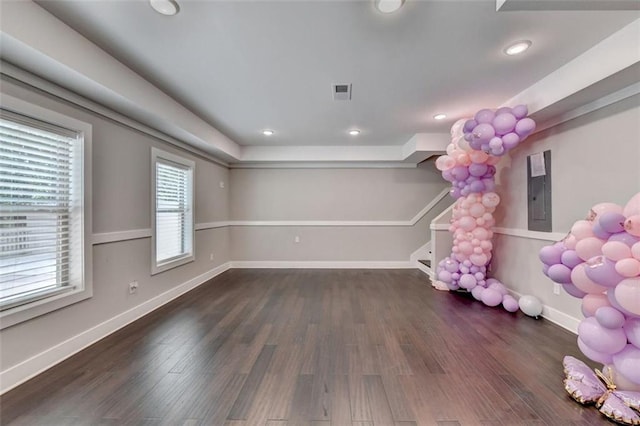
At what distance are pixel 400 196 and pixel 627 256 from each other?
4380mm

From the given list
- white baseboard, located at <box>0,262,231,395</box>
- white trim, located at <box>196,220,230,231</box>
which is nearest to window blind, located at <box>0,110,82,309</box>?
white baseboard, located at <box>0,262,231,395</box>

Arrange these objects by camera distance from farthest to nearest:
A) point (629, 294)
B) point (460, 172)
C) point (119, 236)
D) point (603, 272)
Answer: point (460, 172) → point (119, 236) → point (603, 272) → point (629, 294)

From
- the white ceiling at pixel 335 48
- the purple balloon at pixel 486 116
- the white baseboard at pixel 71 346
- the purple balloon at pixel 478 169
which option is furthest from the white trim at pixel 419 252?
the white baseboard at pixel 71 346

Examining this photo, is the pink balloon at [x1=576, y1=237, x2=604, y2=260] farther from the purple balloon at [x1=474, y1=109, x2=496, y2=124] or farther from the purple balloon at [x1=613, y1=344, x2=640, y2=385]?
the purple balloon at [x1=474, y1=109, x2=496, y2=124]

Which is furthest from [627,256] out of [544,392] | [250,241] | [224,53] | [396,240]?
[250,241]

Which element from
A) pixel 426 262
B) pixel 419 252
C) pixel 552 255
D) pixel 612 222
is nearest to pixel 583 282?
pixel 552 255

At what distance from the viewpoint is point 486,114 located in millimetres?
3004

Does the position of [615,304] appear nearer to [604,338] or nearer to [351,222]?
[604,338]

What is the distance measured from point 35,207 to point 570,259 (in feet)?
12.7

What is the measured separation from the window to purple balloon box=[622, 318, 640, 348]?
4195 millimetres

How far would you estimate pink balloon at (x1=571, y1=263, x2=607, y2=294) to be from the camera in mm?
1725

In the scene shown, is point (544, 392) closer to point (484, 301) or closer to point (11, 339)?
point (484, 301)

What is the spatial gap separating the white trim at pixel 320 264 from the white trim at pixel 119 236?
2.79m

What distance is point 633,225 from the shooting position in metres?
1.54
